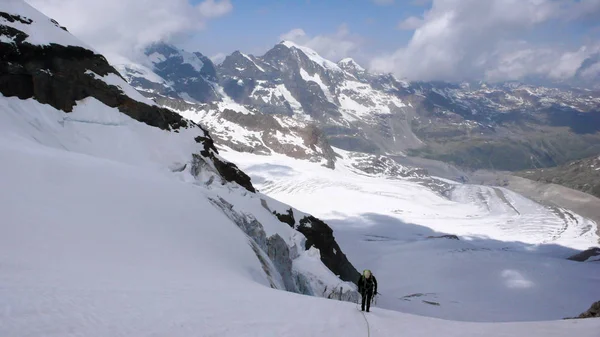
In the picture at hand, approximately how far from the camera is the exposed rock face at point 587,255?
124 m

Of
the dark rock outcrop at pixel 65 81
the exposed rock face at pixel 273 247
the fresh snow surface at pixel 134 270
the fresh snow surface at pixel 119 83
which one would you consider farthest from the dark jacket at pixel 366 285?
the fresh snow surface at pixel 119 83

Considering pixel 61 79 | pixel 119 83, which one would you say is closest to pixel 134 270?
pixel 61 79

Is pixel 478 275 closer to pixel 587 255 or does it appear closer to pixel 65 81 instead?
pixel 587 255

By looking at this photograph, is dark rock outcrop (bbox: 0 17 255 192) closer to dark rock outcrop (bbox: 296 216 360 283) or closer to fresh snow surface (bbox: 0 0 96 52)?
fresh snow surface (bbox: 0 0 96 52)

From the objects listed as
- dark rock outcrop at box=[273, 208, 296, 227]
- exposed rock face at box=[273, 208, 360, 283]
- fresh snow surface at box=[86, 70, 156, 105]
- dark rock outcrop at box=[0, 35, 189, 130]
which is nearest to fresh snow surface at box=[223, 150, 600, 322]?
exposed rock face at box=[273, 208, 360, 283]

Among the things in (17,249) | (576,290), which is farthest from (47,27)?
(576,290)

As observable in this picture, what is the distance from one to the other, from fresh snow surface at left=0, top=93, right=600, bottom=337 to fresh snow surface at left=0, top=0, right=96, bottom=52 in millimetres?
21827

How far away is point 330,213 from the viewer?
183 metres

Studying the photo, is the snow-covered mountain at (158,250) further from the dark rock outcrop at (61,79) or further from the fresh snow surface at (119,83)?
the fresh snow surface at (119,83)

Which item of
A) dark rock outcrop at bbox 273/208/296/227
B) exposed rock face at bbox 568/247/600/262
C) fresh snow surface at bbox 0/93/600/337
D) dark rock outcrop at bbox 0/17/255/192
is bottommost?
fresh snow surface at bbox 0/93/600/337

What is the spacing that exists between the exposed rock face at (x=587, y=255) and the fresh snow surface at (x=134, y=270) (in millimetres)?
134863

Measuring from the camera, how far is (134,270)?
48.0 feet

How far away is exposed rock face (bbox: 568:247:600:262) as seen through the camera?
12428cm

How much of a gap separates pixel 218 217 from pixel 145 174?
7257mm
